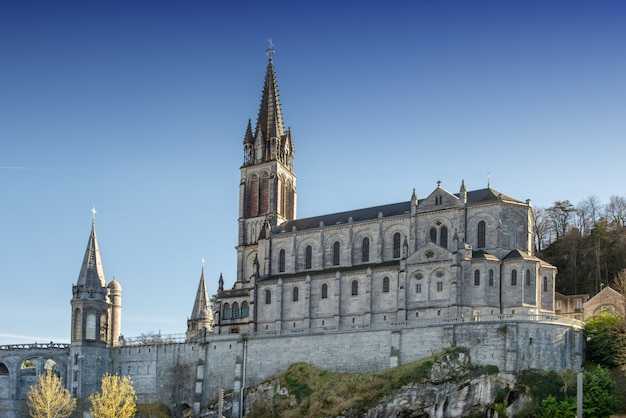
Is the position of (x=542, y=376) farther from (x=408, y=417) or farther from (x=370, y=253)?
(x=370, y=253)

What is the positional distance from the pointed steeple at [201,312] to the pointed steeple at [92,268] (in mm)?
19776

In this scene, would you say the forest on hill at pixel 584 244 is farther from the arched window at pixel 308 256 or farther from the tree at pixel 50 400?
the tree at pixel 50 400

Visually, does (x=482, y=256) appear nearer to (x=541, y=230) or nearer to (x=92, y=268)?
(x=541, y=230)

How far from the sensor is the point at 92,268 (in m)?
89.6

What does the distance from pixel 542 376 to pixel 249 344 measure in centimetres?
2781

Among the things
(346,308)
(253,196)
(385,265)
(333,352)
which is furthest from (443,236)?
(253,196)

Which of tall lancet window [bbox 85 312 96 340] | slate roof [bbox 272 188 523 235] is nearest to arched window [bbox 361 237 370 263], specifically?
slate roof [bbox 272 188 523 235]

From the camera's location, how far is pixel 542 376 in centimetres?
6775

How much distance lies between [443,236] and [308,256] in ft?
50.0

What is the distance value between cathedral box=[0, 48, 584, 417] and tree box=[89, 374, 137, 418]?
5.52 meters

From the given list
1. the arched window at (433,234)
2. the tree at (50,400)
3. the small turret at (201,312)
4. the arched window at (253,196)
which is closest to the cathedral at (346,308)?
the arched window at (433,234)

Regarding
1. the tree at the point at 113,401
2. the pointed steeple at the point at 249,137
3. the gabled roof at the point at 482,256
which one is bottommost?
the tree at the point at 113,401

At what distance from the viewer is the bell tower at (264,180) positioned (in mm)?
97125

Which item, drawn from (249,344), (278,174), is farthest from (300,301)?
(278,174)
